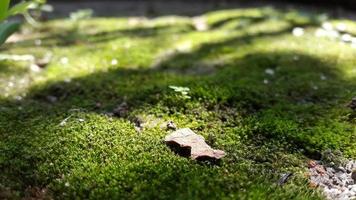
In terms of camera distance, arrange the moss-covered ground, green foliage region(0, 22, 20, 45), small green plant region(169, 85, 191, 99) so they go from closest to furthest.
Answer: the moss-covered ground
green foliage region(0, 22, 20, 45)
small green plant region(169, 85, 191, 99)

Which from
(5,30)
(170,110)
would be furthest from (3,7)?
(170,110)

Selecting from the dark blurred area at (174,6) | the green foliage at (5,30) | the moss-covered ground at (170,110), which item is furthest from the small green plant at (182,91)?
the dark blurred area at (174,6)

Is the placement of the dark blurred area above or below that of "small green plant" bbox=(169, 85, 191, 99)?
below

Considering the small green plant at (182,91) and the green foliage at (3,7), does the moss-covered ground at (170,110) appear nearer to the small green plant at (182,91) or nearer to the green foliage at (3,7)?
the small green plant at (182,91)

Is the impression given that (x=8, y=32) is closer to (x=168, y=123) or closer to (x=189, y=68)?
(x=168, y=123)

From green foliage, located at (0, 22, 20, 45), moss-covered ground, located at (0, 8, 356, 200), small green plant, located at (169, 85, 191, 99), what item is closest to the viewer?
moss-covered ground, located at (0, 8, 356, 200)

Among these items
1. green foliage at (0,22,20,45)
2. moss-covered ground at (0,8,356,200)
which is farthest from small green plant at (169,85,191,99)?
green foliage at (0,22,20,45)

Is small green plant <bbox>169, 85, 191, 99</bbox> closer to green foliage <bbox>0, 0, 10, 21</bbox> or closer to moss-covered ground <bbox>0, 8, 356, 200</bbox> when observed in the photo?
moss-covered ground <bbox>0, 8, 356, 200</bbox>

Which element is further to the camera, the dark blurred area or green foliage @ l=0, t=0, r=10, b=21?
the dark blurred area

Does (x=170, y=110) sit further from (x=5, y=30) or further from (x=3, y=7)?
(x=3, y=7)
